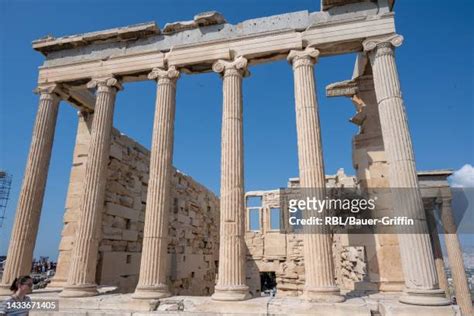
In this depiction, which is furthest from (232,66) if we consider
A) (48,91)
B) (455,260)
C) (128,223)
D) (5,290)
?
(455,260)

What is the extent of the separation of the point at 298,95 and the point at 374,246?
5077 millimetres

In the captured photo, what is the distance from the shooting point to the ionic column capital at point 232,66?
989 centimetres

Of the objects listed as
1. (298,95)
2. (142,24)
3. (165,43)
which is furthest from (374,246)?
(142,24)

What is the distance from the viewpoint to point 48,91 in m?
11.3

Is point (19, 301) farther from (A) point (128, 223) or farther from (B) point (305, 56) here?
(B) point (305, 56)

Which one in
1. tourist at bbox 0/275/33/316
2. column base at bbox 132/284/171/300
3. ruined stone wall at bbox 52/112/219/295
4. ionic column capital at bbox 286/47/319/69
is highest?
ionic column capital at bbox 286/47/319/69

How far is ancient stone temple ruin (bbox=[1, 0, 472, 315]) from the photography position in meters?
7.84

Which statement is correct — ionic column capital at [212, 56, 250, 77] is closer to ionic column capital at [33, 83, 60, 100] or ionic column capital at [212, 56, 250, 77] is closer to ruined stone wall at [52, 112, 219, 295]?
ruined stone wall at [52, 112, 219, 295]

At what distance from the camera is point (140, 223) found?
13055 millimetres

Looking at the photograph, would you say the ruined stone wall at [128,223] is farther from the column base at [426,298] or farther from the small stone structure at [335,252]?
the column base at [426,298]

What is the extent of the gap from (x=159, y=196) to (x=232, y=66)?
4501 mm

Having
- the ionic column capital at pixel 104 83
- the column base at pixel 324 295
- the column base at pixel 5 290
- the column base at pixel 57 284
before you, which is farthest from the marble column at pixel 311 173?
the column base at pixel 5 290

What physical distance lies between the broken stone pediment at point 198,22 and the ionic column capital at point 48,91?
4362 millimetres

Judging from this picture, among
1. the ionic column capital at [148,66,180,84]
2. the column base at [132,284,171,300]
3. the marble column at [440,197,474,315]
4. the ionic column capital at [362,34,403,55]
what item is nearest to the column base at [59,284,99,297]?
the column base at [132,284,171,300]
